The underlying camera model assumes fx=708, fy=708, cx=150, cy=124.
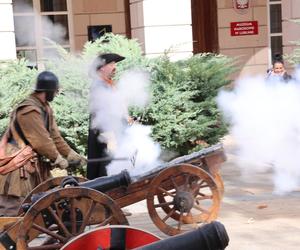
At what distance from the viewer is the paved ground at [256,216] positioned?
658 centimetres

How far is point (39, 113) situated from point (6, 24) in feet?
19.5

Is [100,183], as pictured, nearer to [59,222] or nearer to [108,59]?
[59,222]

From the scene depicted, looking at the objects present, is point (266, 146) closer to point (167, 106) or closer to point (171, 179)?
point (167, 106)

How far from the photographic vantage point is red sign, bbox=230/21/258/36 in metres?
16.2

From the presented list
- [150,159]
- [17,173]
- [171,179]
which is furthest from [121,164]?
[17,173]

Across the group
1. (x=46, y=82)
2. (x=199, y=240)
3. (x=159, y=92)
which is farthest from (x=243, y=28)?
(x=199, y=240)

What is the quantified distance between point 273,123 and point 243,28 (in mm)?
7597

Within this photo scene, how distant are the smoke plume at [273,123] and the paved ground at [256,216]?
37 centimetres

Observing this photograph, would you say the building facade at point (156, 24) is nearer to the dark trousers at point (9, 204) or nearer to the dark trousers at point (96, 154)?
the dark trousers at point (96, 154)

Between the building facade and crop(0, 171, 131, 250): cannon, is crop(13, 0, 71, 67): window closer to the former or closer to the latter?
the building facade

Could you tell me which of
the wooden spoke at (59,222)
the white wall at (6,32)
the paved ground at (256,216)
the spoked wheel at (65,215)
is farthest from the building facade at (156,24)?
the wooden spoke at (59,222)

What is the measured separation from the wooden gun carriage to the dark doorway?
28.5 ft

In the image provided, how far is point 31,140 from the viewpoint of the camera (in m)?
6.22

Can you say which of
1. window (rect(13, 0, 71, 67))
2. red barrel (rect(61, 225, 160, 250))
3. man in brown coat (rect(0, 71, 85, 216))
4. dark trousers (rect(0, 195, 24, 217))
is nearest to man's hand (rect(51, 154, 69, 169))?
man in brown coat (rect(0, 71, 85, 216))
